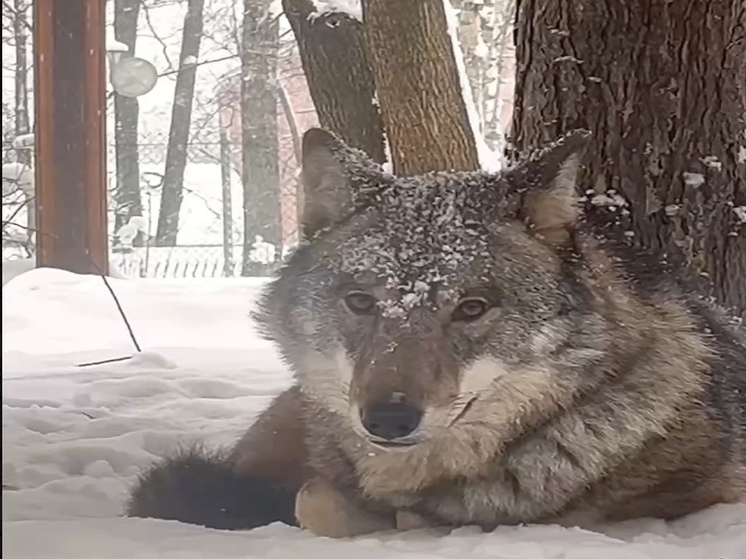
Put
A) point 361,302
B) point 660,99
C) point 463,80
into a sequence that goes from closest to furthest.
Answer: point 361,302, point 463,80, point 660,99

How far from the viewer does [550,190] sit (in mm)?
1084

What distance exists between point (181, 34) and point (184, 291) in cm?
27

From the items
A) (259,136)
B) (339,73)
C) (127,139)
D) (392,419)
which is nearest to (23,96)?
(127,139)

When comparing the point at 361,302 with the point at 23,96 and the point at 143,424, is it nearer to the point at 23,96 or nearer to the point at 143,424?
the point at 143,424

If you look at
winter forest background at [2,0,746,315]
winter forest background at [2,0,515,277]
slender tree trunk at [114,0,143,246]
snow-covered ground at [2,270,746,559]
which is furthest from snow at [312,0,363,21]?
snow-covered ground at [2,270,746,559]

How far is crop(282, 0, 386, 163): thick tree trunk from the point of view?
1.13m

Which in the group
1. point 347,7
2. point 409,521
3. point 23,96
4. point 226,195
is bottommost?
point 409,521

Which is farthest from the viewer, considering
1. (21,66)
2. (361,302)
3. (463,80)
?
(463,80)

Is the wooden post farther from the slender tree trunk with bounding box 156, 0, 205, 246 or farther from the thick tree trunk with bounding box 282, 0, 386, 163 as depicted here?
the thick tree trunk with bounding box 282, 0, 386, 163

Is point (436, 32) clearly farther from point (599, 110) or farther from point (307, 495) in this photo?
point (307, 495)

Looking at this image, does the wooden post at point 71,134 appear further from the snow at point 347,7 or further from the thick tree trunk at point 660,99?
the thick tree trunk at point 660,99

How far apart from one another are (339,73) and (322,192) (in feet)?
0.49

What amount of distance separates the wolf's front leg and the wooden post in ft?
1.07

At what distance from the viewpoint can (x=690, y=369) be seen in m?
1.21
